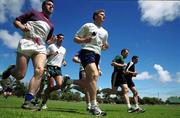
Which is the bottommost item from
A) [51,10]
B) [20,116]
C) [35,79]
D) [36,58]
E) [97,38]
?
[20,116]

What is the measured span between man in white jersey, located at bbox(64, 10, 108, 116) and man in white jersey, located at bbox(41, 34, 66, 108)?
3.07 metres

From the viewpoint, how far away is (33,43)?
25.8 ft

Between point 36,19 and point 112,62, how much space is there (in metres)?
5.86

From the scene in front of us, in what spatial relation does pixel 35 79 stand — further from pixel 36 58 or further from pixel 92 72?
pixel 92 72

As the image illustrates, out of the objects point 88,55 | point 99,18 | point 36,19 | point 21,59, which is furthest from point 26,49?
point 99,18

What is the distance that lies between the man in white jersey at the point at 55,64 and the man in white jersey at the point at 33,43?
3.30m

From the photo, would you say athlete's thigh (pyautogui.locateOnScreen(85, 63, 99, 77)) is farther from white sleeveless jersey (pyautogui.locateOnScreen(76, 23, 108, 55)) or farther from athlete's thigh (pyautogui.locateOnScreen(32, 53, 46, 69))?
athlete's thigh (pyautogui.locateOnScreen(32, 53, 46, 69))

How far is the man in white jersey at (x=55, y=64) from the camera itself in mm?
11531

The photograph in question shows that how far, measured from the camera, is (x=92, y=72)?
847 cm

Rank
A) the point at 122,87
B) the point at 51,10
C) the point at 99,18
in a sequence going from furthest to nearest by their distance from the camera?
the point at 122,87
the point at 99,18
the point at 51,10

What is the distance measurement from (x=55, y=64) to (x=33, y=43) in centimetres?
427

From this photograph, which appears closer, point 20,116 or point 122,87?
point 20,116

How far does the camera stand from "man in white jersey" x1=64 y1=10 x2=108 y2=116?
27.8 feet

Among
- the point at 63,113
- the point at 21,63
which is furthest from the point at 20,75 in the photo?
the point at 63,113
